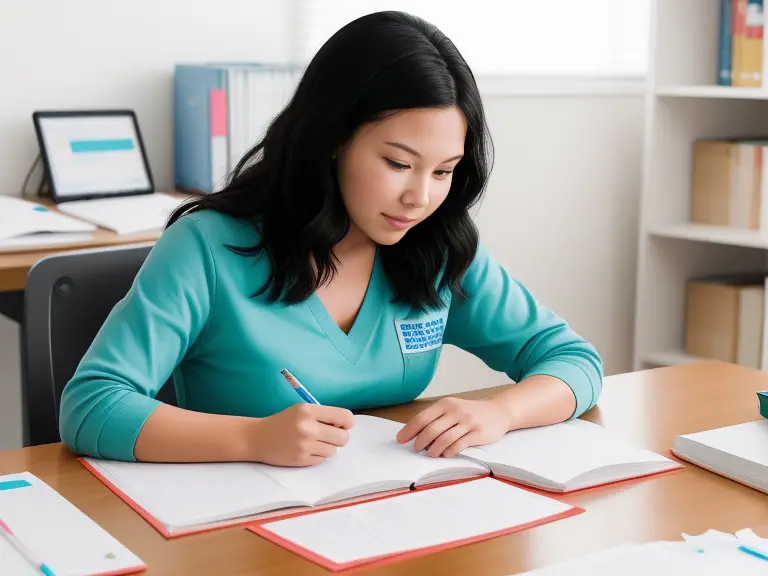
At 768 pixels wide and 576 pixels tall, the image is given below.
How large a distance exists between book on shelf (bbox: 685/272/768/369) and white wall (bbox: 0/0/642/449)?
270 millimetres

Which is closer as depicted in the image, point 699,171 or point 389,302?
point 389,302

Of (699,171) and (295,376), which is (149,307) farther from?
(699,171)

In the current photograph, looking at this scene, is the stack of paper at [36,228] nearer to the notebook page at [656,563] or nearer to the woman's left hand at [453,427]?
the woman's left hand at [453,427]

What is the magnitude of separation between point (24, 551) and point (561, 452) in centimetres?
60

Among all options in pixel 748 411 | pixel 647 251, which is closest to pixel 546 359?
pixel 748 411

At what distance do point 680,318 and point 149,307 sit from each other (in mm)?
2333

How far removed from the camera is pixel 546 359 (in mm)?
1566

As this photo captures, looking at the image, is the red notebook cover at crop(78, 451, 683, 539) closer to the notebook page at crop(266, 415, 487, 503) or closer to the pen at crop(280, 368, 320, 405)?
the notebook page at crop(266, 415, 487, 503)

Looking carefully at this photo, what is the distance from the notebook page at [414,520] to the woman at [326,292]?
4.3 inches

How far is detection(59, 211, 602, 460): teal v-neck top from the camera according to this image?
126cm

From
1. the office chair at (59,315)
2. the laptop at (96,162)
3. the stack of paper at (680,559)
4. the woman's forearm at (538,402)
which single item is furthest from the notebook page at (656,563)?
the laptop at (96,162)

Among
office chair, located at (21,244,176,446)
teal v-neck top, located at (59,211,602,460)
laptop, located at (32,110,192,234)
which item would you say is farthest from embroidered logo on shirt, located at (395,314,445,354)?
laptop, located at (32,110,192,234)

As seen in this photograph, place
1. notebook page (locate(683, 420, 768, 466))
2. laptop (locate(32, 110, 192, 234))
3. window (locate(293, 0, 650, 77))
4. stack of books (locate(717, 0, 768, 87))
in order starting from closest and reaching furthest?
notebook page (locate(683, 420, 768, 466))
laptop (locate(32, 110, 192, 234))
window (locate(293, 0, 650, 77))
stack of books (locate(717, 0, 768, 87))

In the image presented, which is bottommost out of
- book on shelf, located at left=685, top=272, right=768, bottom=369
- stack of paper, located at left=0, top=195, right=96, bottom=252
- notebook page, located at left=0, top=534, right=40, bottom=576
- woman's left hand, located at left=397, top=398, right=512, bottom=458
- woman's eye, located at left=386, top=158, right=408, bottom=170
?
book on shelf, located at left=685, top=272, right=768, bottom=369
